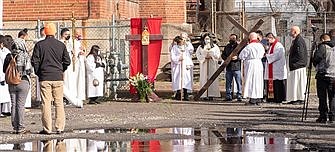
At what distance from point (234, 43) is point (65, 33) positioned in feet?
17.2

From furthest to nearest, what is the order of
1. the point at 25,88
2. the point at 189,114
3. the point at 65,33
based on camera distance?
the point at 65,33, the point at 189,114, the point at 25,88

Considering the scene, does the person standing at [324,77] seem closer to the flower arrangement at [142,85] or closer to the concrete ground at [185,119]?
the concrete ground at [185,119]

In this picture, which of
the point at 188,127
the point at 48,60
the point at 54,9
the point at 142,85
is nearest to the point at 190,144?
the point at 188,127

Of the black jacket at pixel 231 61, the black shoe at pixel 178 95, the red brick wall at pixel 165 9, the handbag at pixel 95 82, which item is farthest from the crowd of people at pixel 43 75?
the red brick wall at pixel 165 9

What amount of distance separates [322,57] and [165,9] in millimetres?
14739

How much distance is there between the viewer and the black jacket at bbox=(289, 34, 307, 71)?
22156 millimetres

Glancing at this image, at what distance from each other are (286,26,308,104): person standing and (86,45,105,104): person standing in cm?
511

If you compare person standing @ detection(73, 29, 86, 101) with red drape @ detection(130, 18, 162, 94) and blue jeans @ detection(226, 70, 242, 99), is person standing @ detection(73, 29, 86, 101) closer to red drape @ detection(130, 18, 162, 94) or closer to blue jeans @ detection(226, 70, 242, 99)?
red drape @ detection(130, 18, 162, 94)

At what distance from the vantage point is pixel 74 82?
22.1 meters

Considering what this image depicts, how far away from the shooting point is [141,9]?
Answer: 3159 cm

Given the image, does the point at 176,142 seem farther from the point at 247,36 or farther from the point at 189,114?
the point at 247,36

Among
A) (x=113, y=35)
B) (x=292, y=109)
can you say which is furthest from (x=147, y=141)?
(x=113, y=35)

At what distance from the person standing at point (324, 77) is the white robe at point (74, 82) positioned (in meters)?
7.06

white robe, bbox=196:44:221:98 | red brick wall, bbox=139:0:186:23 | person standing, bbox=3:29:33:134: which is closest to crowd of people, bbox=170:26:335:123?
white robe, bbox=196:44:221:98
